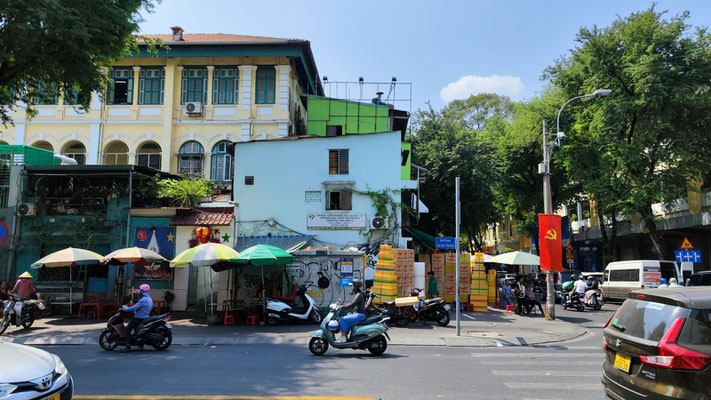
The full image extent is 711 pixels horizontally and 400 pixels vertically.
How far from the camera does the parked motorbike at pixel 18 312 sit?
46.6 ft

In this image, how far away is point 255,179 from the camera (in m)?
21.4

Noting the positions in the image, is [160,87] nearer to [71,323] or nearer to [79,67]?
[79,67]

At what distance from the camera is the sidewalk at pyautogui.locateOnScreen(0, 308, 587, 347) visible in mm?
12805

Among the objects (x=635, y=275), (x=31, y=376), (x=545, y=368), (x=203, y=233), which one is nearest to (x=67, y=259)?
(x=203, y=233)

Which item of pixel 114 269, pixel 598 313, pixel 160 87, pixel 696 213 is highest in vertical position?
pixel 160 87

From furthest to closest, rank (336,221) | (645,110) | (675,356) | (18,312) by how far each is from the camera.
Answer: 1. (645,110)
2. (336,221)
3. (18,312)
4. (675,356)

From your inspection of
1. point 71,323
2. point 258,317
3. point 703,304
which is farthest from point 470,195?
point 703,304

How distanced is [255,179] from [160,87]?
37.8 ft

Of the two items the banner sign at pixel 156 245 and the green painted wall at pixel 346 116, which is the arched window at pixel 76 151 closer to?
the banner sign at pixel 156 245

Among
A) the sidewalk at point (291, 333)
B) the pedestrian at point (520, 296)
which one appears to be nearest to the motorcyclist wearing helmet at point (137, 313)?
the sidewalk at point (291, 333)

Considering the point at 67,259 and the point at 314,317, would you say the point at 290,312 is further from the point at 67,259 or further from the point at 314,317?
the point at 67,259

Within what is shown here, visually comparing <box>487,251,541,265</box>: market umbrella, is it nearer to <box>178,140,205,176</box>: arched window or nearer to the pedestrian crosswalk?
the pedestrian crosswalk

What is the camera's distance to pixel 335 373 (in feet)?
27.7

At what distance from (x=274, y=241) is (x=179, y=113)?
12592 mm
